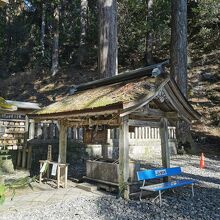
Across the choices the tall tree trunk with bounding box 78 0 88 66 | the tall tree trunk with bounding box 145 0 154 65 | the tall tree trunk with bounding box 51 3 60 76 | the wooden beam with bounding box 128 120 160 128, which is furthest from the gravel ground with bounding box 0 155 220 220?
the tall tree trunk with bounding box 78 0 88 66

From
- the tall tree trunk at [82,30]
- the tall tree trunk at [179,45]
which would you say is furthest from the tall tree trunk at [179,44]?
the tall tree trunk at [82,30]

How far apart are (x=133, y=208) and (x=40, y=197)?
7.86 feet

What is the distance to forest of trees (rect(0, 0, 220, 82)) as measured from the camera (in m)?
24.3

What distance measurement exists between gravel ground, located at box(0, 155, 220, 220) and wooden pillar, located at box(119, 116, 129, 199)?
0.92ft

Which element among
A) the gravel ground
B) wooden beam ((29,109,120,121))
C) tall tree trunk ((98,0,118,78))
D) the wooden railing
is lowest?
the gravel ground

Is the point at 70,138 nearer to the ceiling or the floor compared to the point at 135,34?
nearer to the floor

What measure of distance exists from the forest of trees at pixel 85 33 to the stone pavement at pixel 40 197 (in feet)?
54.7

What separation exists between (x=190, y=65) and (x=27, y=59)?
1732cm

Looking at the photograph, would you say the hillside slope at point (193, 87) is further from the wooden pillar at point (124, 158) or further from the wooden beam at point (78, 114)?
the wooden pillar at point (124, 158)

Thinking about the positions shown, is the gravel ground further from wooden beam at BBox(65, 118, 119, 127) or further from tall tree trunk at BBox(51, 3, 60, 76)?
tall tree trunk at BBox(51, 3, 60, 76)

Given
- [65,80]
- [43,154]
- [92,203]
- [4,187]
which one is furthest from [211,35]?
[4,187]

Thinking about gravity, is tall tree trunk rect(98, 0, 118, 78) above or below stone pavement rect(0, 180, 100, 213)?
above

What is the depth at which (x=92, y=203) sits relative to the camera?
646 cm

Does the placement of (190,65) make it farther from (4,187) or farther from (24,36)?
(4,187)
